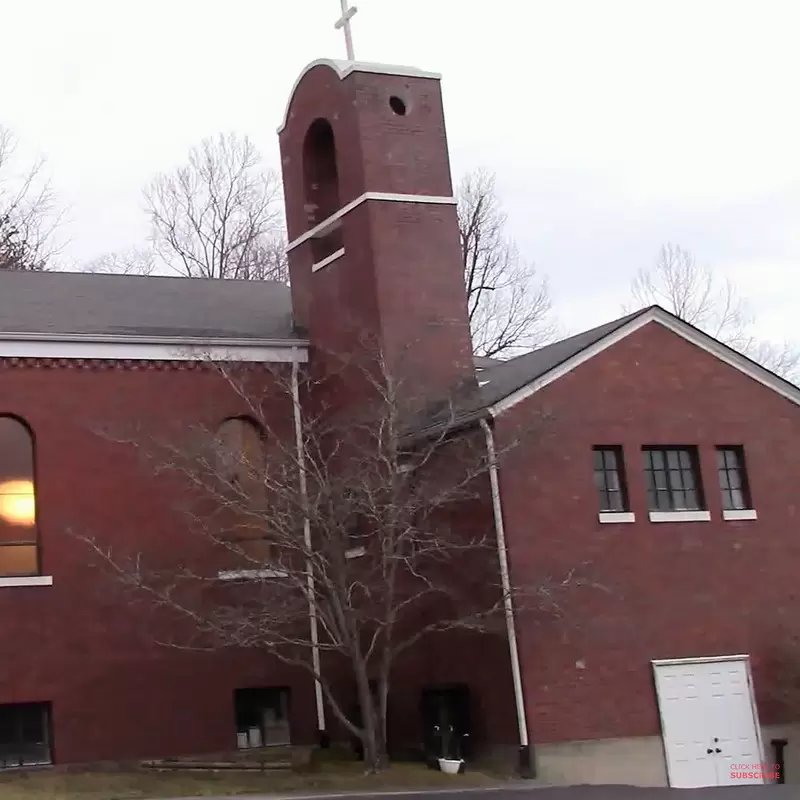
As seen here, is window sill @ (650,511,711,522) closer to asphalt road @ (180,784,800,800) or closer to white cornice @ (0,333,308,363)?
asphalt road @ (180,784,800,800)

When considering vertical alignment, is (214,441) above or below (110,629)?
above

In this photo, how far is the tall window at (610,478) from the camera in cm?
2006

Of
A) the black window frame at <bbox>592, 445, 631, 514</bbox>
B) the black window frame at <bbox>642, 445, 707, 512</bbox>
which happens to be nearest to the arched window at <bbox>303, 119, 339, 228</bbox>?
the black window frame at <bbox>592, 445, 631, 514</bbox>

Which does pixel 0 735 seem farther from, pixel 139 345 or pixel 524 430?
pixel 524 430

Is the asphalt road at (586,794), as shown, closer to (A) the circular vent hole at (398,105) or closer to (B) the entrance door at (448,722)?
(B) the entrance door at (448,722)

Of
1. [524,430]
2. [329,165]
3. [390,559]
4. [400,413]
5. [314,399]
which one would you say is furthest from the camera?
[329,165]

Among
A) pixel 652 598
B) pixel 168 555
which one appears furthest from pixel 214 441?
pixel 652 598

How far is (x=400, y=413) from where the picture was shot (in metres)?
20.5

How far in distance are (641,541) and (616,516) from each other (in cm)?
55

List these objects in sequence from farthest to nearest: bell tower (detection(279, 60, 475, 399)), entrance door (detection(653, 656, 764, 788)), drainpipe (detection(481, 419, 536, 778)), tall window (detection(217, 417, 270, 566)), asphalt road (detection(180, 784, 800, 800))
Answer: bell tower (detection(279, 60, 475, 399)) → entrance door (detection(653, 656, 764, 788)) → tall window (detection(217, 417, 270, 566)) → drainpipe (detection(481, 419, 536, 778)) → asphalt road (detection(180, 784, 800, 800))

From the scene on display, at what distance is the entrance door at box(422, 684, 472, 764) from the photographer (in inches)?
762

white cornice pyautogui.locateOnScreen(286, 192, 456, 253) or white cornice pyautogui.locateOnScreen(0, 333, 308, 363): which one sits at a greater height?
white cornice pyautogui.locateOnScreen(286, 192, 456, 253)

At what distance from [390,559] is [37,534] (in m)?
5.89

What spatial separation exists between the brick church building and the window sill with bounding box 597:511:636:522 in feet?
0.10
